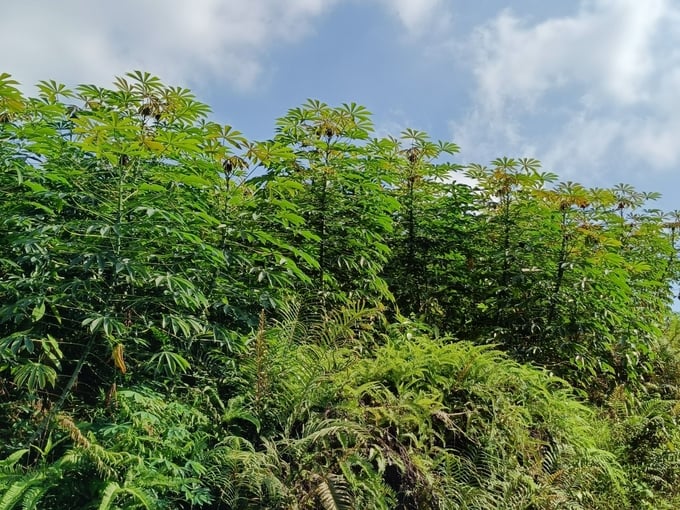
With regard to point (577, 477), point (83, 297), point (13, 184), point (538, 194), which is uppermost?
point (538, 194)

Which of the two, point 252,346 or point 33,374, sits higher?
point 252,346

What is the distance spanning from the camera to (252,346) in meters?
3.65

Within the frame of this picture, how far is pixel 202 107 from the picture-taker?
3592 millimetres

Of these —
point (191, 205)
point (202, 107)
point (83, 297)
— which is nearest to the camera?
point (83, 297)

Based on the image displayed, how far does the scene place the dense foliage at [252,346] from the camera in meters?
2.84

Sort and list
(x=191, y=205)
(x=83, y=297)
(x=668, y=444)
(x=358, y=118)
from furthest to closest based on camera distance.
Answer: (x=358, y=118), (x=668, y=444), (x=191, y=205), (x=83, y=297)

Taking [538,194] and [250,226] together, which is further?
[538,194]

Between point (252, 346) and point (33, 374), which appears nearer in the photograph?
point (33, 374)

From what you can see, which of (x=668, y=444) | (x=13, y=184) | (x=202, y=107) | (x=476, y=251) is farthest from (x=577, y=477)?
(x=13, y=184)

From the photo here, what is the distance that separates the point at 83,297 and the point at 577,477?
3.02 meters

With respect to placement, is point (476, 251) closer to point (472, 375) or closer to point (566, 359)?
point (566, 359)

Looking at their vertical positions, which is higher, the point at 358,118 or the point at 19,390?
the point at 358,118

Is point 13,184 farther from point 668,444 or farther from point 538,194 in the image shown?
point 668,444

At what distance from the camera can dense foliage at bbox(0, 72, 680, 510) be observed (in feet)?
9.33
